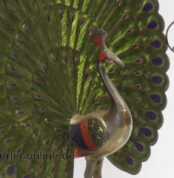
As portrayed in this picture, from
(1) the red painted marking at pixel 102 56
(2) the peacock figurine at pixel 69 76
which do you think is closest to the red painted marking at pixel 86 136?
(2) the peacock figurine at pixel 69 76

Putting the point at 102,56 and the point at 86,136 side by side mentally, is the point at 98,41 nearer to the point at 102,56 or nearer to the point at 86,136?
the point at 102,56

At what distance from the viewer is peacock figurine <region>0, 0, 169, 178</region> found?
1259 millimetres

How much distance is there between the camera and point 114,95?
4.20 feet

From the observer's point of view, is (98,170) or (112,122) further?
(98,170)

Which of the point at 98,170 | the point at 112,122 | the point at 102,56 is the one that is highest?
the point at 102,56

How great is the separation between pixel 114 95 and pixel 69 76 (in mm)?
130

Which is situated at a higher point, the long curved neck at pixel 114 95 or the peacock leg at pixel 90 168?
the long curved neck at pixel 114 95

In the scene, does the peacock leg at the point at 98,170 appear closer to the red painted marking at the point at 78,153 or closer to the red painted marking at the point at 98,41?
the red painted marking at the point at 78,153

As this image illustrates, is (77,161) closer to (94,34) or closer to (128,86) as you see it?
(128,86)

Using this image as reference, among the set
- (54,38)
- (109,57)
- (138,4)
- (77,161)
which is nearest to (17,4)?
(54,38)

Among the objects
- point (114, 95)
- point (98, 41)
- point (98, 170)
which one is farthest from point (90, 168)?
point (98, 41)

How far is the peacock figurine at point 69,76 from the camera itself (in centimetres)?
126

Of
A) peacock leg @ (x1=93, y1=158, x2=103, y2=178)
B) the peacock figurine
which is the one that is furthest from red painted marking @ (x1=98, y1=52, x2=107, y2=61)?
peacock leg @ (x1=93, y1=158, x2=103, y2=178)

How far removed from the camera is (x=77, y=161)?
1.73 m
